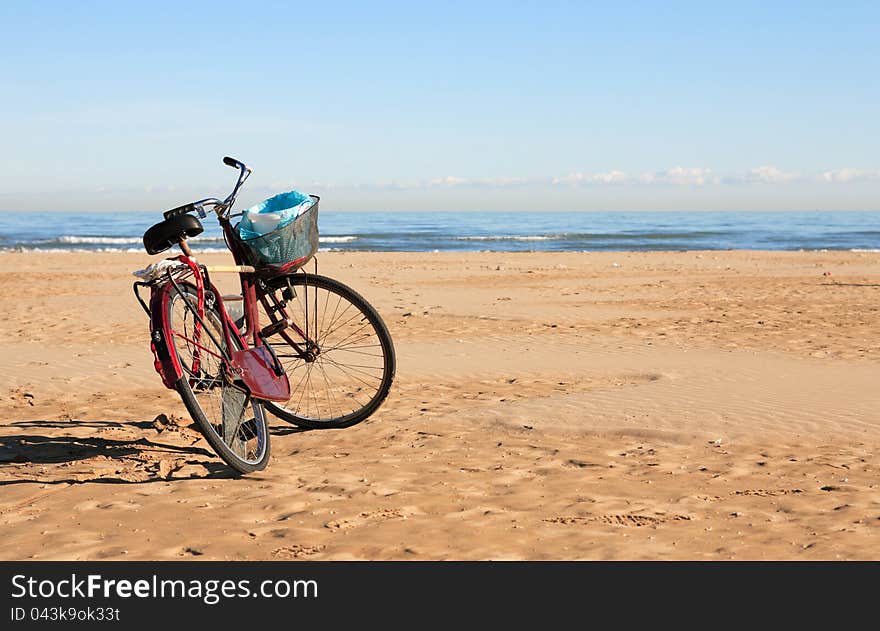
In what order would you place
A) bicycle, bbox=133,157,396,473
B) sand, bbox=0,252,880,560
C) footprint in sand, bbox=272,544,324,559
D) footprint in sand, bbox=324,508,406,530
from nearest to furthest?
1. footprint in sand, bbox=272,544,324,559
2. sand, bbox=0,252,880,560
3. footprint in sand, bbox=324,508,406,530
4. bicycle, bbox=133,157,396,473

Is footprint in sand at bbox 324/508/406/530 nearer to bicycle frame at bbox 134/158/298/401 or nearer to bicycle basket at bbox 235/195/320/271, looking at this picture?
bicycle frame at bbox 134/158/298/401

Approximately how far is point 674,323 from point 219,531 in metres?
9.17

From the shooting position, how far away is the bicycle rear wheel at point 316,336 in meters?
5.80

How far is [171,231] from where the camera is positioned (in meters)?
4.92

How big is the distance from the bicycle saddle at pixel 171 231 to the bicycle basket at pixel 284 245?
59cm

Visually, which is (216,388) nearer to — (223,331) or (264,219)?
(223,331)

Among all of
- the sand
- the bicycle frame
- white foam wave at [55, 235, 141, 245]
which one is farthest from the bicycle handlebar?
white foam wave at [55, 235, 141, 245]

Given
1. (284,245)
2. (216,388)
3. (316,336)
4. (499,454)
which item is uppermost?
(284,245)

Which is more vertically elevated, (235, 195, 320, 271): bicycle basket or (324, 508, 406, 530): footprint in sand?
(235, 195, 320, 271): bicycle basket

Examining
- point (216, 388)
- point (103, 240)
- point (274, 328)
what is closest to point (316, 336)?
point (274, 328)

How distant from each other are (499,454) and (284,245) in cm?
179

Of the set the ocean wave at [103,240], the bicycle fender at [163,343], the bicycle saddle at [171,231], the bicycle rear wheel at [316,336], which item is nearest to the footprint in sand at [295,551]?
the bicycle fender at [163,343]

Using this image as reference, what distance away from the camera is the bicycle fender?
448 cm
